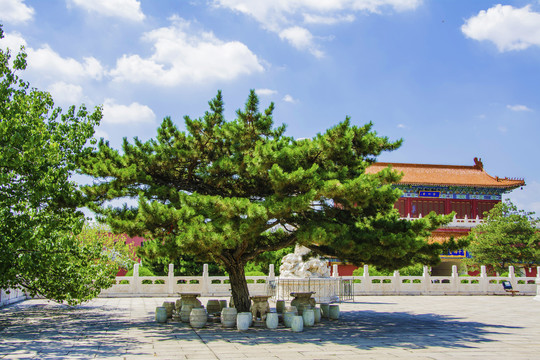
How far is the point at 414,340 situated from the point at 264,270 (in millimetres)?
15802

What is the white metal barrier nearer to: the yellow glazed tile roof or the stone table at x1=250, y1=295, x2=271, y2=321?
the stone table at x1=250, y1=295, x2=271, y2=321

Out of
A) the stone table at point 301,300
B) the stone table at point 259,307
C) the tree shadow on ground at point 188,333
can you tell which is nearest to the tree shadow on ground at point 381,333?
the tree shadow on ground at point 188,333

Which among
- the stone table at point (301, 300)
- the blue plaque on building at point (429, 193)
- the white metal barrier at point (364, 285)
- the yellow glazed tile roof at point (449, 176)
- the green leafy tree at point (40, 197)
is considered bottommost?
the white metal barrier at point (364, 285)

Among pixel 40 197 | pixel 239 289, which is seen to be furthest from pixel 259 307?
pixel 40 197

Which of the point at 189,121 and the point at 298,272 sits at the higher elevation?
the point at 189,121

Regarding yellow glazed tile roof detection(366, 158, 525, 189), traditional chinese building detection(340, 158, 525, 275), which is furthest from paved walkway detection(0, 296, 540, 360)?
yellow glazed tile roof detection(366, 158, 525, 189)

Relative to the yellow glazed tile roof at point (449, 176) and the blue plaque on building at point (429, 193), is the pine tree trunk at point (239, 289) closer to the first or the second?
the yellow glazed tile roof at point (449, 176)

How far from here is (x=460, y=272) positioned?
92.2ft

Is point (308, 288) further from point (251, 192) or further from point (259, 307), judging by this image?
point (251, 192)

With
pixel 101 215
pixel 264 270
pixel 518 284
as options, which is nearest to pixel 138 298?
pixel 264 270

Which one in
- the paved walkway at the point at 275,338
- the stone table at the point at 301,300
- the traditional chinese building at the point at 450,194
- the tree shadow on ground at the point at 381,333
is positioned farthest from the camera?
the traditional chinese building at the point at 450,194

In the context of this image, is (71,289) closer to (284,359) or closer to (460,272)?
(284,359)

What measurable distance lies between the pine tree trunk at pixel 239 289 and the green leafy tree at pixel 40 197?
332 cm

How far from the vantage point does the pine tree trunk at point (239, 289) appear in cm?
1172
